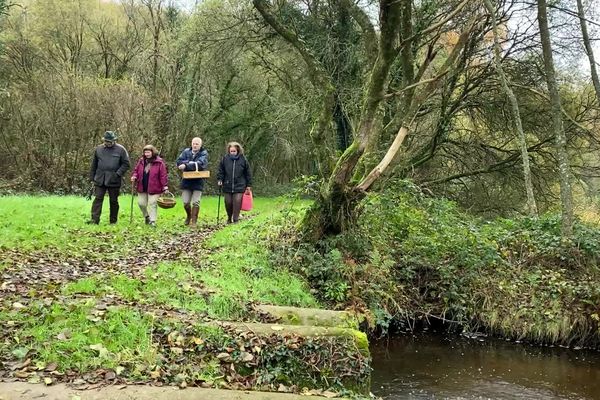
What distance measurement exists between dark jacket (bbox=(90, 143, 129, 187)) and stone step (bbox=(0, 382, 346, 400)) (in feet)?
27.9

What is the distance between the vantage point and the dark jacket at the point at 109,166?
490 inches

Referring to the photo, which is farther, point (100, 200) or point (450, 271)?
point (100, 200)

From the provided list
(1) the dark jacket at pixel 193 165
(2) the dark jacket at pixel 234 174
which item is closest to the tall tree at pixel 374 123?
(2) the dark jacket at pixel 234 174

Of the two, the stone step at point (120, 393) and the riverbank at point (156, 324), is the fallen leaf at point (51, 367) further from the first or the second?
the stone step at point (120, 393)

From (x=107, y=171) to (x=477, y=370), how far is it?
339 inches

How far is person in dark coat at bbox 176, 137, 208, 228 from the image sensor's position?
1347 centimetres

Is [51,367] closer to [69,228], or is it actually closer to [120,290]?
[120,290]

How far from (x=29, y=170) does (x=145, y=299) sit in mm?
18482

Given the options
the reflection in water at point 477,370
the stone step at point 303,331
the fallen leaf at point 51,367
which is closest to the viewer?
the fallen leaf at point 51,367

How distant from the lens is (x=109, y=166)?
41.1 ft

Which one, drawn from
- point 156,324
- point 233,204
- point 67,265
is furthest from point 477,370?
point 233,204

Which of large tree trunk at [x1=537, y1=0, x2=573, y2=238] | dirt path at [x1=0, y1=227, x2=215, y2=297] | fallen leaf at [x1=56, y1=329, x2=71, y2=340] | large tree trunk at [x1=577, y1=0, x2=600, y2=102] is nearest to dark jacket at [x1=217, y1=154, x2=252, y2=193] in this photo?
dirt path at [x1=0, y1=227, x2=215, y2=297]

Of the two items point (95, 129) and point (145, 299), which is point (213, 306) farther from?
point (95, 129)

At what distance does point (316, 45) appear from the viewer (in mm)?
18156
